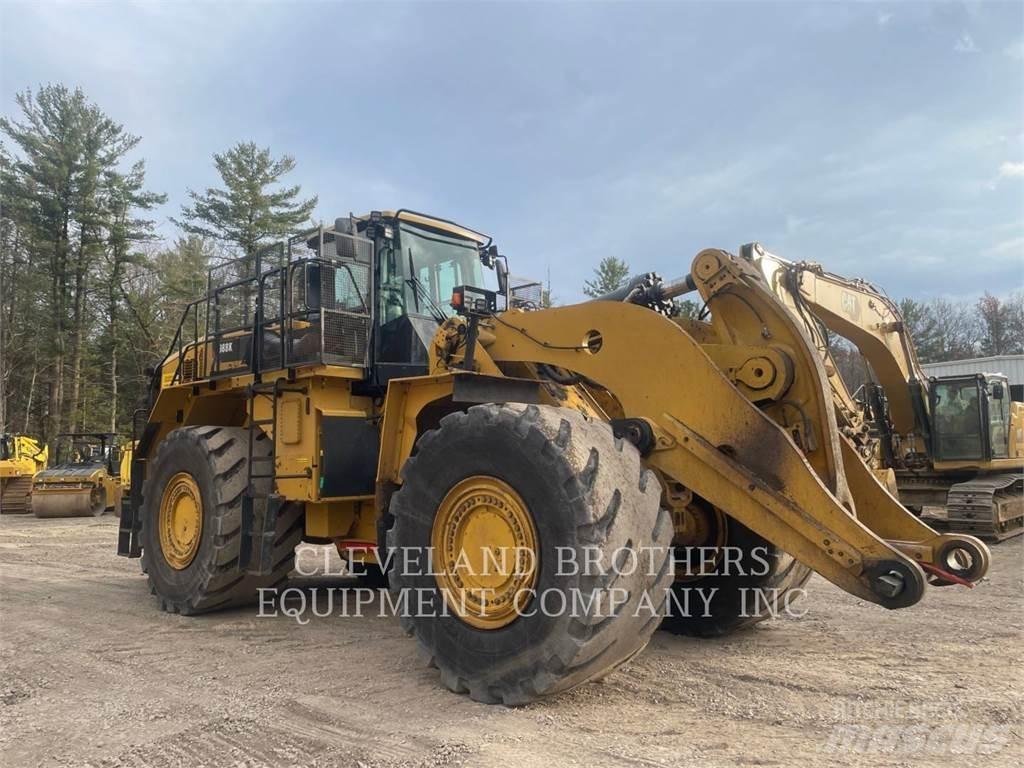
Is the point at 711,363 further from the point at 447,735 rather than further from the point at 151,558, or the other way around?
the point at 151,558

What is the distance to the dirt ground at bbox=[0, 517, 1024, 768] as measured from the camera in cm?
355

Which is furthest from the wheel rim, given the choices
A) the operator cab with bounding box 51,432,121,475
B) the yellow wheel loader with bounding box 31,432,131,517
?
the operator cab with bounding box 51,432,121,475

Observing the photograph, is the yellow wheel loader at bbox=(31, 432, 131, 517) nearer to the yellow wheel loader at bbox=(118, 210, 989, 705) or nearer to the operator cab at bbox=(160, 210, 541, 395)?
the operator cab at bbox=(160, 210, 541, 395)

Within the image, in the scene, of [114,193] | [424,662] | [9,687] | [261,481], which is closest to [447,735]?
[424,662]

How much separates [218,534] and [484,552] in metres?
3.21

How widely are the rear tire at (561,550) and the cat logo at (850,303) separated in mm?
2855

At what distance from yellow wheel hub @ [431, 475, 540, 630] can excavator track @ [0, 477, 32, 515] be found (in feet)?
68.6

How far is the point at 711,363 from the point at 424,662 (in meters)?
2.36

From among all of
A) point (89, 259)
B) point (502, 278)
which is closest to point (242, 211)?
point (89, 259)

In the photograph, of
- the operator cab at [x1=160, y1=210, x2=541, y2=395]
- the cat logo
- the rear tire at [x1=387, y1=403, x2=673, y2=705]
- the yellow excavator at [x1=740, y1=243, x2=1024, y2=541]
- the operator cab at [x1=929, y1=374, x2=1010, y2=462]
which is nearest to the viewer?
the rear tire at [x1=387, y1=403, x2=673, y2=705]

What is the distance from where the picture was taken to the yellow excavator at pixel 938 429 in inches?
273

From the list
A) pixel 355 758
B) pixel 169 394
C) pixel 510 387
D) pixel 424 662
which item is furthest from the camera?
pixel 169 394

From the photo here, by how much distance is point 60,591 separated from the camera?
8.34 m

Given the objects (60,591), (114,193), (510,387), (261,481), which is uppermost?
(114,193)
